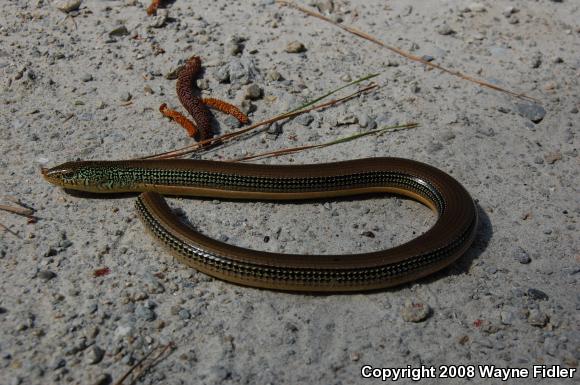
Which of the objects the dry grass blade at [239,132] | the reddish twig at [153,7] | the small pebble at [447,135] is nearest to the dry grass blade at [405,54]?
the dry grass blade at [239,132]

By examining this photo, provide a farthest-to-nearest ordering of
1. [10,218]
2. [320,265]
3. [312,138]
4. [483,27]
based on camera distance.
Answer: [483,27] → [312,138] → [10,218] → [320,265]

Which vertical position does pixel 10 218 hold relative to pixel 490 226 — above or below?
above

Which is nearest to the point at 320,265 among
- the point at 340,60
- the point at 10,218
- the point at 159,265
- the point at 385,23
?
the point at 159,265

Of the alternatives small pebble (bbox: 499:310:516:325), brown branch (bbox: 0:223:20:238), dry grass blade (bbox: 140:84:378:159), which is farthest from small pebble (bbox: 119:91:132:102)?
small pebble (bbox: 499:310:516:325)

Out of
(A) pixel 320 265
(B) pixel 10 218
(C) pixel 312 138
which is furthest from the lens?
(C) pixel 312 138

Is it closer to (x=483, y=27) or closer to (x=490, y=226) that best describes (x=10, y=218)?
(x=490, y=226)

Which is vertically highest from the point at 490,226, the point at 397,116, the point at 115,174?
the point at 115,174
